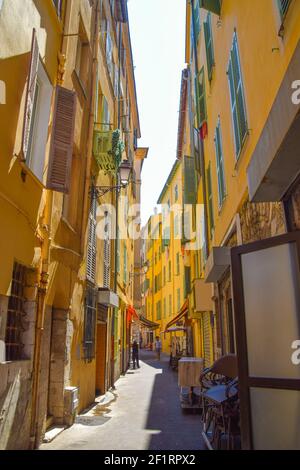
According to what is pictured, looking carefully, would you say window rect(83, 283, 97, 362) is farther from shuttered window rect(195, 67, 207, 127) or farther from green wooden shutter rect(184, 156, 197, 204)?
green wooden shutter rect(184, 156, 197, 204)

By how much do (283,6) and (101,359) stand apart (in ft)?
33.7

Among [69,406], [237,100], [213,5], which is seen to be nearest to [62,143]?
[237,100]

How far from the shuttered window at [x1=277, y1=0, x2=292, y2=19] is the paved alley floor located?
576cm

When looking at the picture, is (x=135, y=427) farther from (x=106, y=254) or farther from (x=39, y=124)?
(x=106, y=254)

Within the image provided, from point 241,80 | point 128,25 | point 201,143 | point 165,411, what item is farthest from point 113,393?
point 128,25

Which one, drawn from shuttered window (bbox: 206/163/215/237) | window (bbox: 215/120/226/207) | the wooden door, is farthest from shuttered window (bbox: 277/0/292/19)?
the wooden door

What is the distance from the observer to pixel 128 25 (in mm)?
19656

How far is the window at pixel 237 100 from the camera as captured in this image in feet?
20.7

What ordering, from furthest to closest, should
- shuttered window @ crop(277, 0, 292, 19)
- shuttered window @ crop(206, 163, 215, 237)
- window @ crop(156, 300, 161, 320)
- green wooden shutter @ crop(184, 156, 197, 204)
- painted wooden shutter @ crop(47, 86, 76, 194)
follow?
window @ crop(156, 300, 161, 320)
green wooden shutter @ crop(184, 156, 197, 204)
shuttered window @ crop(206, 163, 215, 237)
painted wooden shutter @ crop(47, 86, 76, 194)
shuttered window @ crop(277, 0, 292, 19)

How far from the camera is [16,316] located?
18.2ft

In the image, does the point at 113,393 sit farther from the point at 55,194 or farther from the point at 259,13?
the point at 259,13

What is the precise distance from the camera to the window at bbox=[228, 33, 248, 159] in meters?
6.32

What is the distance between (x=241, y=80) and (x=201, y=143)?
615 cm

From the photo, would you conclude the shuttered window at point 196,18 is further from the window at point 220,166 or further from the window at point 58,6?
the window at point 58,6
